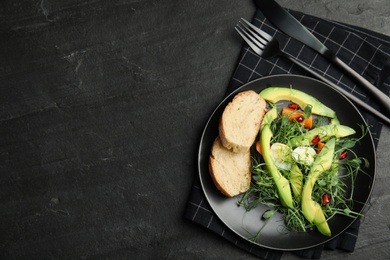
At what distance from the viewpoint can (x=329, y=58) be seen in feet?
7.75

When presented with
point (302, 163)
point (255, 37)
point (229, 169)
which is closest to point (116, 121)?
point (229, 169)

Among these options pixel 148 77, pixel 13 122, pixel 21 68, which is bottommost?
pixel 13 122

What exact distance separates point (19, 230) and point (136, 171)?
0.63 metres

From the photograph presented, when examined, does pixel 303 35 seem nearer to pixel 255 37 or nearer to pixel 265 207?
pixel 255 37

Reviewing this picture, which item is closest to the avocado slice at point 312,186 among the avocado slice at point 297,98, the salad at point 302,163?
the salad at point 302,163

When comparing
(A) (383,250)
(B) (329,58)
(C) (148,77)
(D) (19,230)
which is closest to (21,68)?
(C) (148,77)

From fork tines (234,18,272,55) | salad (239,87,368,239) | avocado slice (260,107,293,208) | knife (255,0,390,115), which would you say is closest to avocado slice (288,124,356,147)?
salad (239,87,368,239)

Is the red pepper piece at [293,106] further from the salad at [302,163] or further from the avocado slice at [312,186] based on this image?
the avocado slice at [312,186]

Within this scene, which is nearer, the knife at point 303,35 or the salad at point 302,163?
the salad at point 302,163

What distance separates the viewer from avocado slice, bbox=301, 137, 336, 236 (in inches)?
85.9

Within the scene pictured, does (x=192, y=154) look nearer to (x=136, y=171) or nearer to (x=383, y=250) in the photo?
(x=136, y=171)

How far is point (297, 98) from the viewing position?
2.27 metres

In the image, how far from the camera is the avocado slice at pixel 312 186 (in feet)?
7.16

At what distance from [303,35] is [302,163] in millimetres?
643
